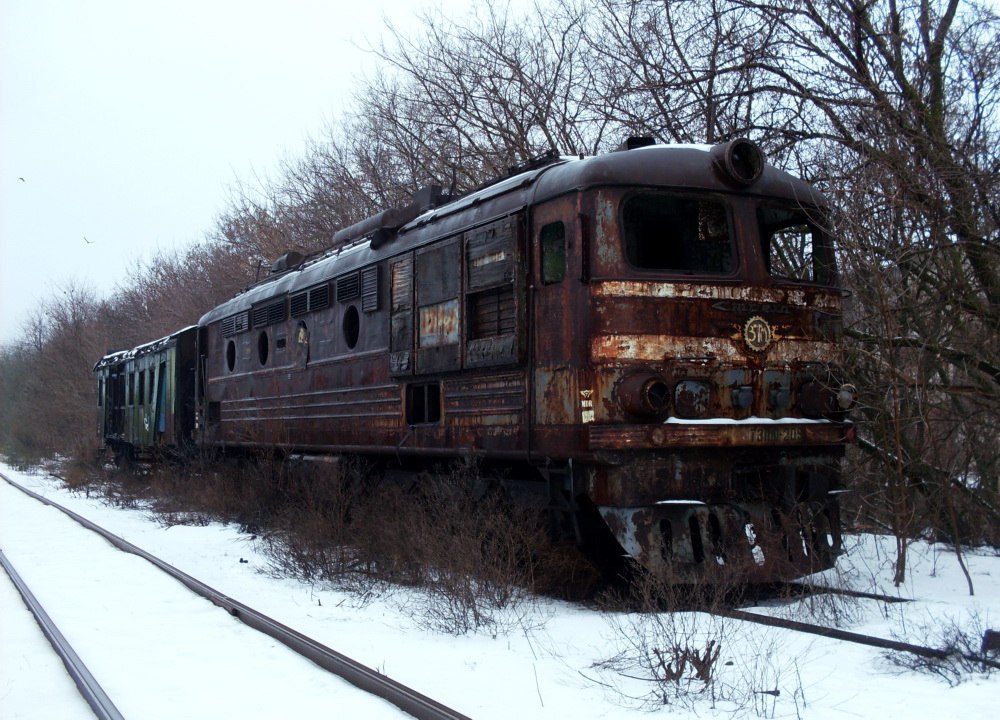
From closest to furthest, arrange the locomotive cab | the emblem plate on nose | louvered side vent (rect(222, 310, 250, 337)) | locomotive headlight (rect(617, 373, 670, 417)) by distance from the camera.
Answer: locomotive headlight (rect(617, 373, 670, 417)) → the locomotive cab → the emblem plate on nose → louvered side vent (rect(222, 310, 250, 337))

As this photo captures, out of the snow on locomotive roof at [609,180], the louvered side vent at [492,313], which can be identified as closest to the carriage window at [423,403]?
the louvered side vent at [492,313]

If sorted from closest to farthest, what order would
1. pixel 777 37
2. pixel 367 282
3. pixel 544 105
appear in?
pixel 367 282
pixel 777 37
pixel 544 105

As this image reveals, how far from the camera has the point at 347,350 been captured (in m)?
11.1

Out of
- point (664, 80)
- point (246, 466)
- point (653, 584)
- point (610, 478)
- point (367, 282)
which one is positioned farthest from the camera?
point (246, 466)

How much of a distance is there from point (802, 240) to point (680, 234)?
4.28 ft

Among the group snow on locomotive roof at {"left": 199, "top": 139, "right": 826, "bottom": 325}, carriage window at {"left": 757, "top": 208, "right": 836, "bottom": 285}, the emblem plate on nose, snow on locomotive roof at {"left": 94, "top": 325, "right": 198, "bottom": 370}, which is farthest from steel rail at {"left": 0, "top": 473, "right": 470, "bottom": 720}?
snow on locomotive roof at {"left": 94, "top": 325, "right": 198, "bottom": 370}

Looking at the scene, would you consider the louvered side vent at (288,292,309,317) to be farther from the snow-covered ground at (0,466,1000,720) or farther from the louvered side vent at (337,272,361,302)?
the snow-covered ground at (0,466,1000,720)

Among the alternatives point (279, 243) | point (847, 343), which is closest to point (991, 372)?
point (847, 343)

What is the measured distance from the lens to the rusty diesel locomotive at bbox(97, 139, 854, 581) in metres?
7.10

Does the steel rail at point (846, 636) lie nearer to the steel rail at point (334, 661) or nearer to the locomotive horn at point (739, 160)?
the steel rail at point (334, 661)

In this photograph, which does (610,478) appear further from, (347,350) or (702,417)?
(347,350)

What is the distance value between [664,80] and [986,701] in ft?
30.7

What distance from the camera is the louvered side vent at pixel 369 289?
10.4 metres

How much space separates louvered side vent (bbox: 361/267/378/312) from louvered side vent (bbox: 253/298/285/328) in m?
2.78
